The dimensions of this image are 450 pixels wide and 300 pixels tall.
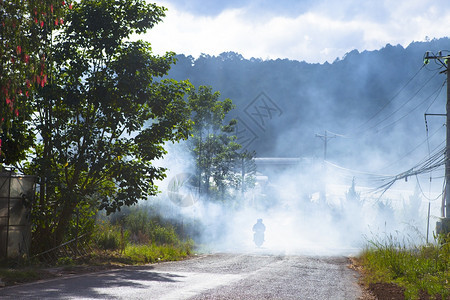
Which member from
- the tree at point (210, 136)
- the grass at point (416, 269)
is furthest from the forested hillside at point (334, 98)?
the grass at point (416, 269)

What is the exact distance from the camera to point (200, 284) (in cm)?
1202

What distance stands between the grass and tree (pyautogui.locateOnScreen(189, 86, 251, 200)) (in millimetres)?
25063

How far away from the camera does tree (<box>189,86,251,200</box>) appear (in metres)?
41.4

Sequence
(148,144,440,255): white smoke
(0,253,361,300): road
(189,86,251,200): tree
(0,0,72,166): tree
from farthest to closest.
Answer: (189,86,251,200): tree → (148,144,440,255): white smoke → (0,253,361,300): road → (0,0,72,166): tree

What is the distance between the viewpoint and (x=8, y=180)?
16.1 metres

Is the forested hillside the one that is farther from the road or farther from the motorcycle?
the road

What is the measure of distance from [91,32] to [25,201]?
5.64 m

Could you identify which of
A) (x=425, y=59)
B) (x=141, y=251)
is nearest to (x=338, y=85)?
(x=425, y=59)

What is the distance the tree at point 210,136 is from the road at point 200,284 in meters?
24.4

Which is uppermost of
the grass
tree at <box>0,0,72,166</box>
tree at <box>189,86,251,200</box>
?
tree at <box>189,86,251,200</box>

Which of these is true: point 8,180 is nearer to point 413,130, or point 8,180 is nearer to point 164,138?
point 164,138

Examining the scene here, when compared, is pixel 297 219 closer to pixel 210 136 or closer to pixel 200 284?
pixel 210 136

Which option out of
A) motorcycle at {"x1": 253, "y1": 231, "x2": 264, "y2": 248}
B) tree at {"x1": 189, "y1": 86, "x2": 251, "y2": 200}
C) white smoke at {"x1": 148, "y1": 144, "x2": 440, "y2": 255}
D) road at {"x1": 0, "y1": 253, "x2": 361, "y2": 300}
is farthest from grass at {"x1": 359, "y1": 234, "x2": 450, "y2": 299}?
tree at {"x1": 189, "y1": 86, "x2": 251, "y2": 200}

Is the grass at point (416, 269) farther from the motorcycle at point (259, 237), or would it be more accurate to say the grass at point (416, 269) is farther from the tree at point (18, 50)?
the motorcycle at point (259, 237)
